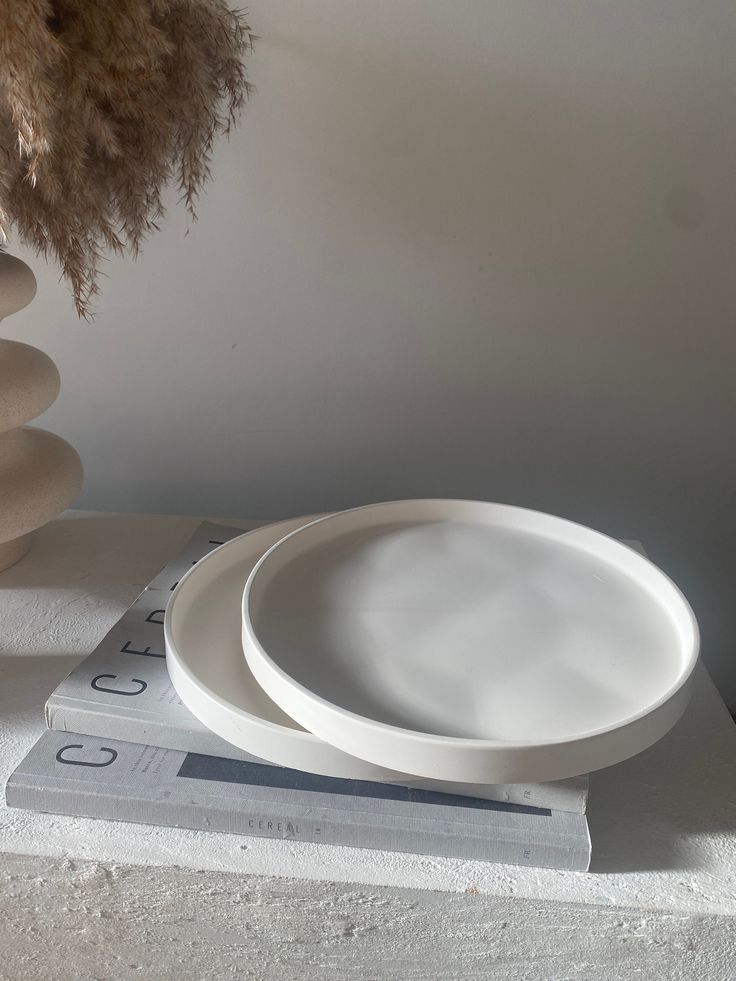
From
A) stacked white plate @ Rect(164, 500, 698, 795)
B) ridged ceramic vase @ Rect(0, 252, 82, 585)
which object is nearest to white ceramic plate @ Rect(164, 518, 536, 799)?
stacked white plate @ Rect(164, 500, 698, 795)

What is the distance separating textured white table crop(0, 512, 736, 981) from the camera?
0.42 meters

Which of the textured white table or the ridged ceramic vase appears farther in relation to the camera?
the ridged ceramic vase

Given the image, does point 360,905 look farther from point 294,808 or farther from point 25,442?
point 25,442

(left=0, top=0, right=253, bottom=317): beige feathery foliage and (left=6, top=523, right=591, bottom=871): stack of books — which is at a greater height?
(left=0, top=0, right=253, bottom=317): beige feathery foliage

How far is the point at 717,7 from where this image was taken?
636 mm

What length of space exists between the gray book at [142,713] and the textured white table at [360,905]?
0.12ft

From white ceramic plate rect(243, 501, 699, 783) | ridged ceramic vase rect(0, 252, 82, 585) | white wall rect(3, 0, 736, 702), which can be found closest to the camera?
white ceramic plate rect(243, 501, 699, 783)

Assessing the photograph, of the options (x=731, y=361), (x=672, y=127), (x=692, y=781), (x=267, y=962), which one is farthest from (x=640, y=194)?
(x=267, y=962)

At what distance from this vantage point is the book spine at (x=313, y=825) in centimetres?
43

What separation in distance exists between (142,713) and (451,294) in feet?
1.47

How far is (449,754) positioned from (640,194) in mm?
514

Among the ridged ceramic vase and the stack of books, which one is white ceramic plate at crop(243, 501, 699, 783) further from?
the ridged ceramic vase

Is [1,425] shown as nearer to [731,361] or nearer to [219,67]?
[219,67]

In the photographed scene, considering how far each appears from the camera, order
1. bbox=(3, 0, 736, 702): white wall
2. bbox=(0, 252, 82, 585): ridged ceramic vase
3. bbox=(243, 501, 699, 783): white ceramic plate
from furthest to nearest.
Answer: bbox=(3, 0, 736, 702): white wall, bbox=(0, 252, 82, 585): ridged ceramic vase, bbox=(243, 501, 699, 783): white ceramic plate
